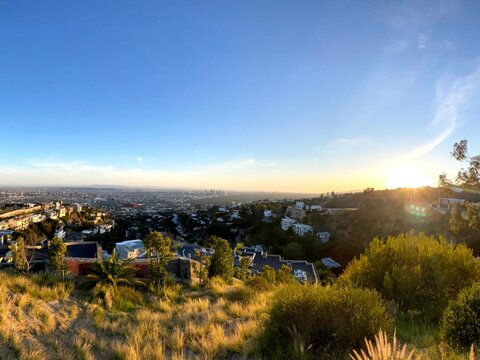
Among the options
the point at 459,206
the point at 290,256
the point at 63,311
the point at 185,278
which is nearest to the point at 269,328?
the point at 63,311

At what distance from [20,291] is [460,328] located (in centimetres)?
1059

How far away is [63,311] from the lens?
7961 mm

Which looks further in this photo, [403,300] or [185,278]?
[185,278]

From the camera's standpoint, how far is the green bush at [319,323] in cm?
446

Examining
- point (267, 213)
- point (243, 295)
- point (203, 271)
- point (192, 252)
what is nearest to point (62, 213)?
point (267, 213)

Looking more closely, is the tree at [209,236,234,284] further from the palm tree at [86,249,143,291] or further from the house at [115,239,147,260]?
the house at [115,239,147,260]

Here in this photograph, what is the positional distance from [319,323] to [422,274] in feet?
14.5

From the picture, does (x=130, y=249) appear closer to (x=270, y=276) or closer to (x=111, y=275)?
(x=270, y=276)

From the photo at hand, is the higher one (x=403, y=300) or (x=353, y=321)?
(x=353, y=321)

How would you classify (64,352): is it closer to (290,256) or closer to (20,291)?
(20,291)

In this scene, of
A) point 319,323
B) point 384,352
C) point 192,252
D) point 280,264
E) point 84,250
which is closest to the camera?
point 384,352

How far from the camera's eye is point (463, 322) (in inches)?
200

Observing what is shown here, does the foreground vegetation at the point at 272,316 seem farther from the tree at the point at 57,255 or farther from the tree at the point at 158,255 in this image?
the tree at the point at 57,255

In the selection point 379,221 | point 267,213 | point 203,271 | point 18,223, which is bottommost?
point 18,223
